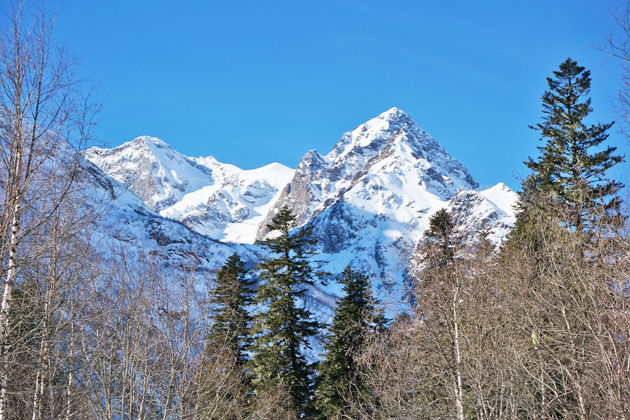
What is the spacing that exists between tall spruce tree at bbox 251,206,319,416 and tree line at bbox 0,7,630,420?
0.26 feet

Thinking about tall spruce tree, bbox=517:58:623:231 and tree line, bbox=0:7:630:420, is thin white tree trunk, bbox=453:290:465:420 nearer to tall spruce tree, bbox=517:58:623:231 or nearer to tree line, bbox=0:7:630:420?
tree line, bbox=0:7:630:420

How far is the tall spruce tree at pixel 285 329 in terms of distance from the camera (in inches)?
886

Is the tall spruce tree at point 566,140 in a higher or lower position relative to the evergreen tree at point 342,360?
higher

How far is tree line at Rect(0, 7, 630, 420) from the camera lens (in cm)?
747

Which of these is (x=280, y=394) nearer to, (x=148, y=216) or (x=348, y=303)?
(x=348, y=303)

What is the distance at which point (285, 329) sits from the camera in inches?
922

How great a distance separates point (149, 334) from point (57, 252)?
3.33 meters

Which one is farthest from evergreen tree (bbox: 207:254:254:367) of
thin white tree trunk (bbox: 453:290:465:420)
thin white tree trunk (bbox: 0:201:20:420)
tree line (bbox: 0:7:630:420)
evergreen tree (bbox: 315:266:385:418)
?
thin white tree trunk (bbox: 0:201:20:420)

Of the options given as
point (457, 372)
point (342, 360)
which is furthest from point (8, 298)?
point (342, 360)

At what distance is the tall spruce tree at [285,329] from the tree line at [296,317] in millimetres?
80

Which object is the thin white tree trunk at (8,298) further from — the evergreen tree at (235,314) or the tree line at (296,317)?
the evergreen tree at (235,314)

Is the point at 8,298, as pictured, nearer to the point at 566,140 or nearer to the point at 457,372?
the point at 457,372

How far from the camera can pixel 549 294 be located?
13.7m

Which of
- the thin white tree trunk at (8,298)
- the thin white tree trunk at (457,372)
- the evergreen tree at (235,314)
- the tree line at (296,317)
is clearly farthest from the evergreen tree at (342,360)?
the thin white tree trunk at (8,298)
